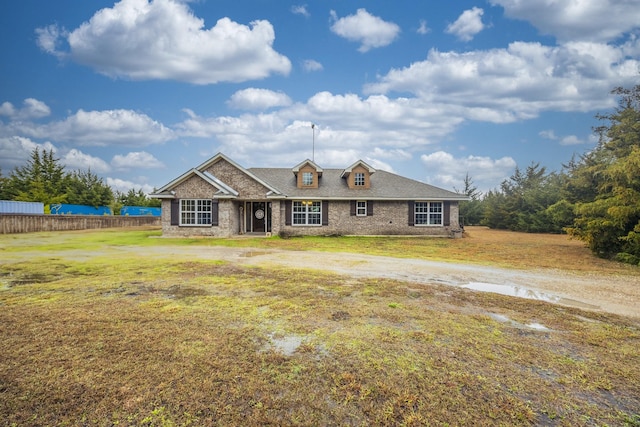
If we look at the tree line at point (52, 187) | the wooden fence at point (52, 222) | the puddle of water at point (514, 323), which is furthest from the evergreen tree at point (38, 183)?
the puddle of water at point (514, 323)

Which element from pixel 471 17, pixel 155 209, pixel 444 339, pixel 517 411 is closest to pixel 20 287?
pixel 444 339

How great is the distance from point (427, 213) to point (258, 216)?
40.4ft

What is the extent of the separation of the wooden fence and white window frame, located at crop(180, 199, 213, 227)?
12729 millimetres

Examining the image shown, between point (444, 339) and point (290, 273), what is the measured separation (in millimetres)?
5276

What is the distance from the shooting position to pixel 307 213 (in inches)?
868

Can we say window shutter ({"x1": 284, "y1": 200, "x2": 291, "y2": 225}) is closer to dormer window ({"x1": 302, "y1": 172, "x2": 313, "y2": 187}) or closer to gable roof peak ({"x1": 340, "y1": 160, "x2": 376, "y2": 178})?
dormer window ({"x1": 302, "y1": 172, "x2": 313, "y2": 187})

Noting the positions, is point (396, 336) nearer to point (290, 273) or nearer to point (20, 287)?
point (290, 273)

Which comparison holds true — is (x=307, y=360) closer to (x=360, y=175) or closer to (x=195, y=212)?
(x=195, y=212)

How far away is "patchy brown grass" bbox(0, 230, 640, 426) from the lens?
2848mm

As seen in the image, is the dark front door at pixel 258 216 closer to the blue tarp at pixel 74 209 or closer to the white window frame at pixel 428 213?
the white window frame at pixel 428 213

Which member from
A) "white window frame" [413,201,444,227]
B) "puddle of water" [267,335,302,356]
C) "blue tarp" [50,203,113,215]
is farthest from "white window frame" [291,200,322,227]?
"blue tarp" [50,203,113,215]

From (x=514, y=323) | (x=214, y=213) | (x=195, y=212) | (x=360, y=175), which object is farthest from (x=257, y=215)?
(x=514, y=323)

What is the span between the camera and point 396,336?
451cm

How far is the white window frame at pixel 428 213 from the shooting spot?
72.9ft
